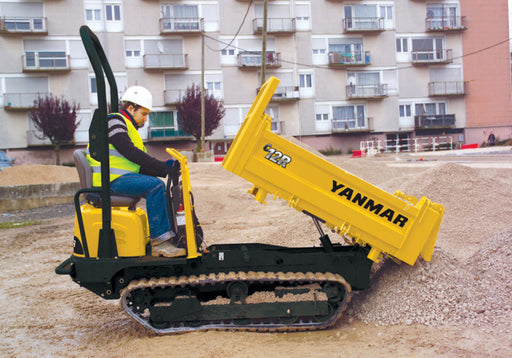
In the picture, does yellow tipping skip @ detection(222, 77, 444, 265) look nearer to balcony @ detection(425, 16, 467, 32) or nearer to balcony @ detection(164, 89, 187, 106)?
balcony @ detection(164, 89, 187, 106)

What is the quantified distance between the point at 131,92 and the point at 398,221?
119 inches

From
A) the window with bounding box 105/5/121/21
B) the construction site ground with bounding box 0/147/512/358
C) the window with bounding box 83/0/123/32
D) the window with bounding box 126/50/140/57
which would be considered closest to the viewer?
the construction site ground with bounding box 0/147/512/358

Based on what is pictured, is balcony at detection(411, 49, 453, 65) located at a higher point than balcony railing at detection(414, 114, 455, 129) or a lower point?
higher

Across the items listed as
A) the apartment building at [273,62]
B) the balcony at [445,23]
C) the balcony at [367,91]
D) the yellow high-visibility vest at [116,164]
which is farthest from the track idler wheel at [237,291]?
the balcony at [445,23]

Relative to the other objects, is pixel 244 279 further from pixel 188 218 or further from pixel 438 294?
pixel 438 294

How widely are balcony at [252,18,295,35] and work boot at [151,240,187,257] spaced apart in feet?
130

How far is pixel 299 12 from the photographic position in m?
43.5

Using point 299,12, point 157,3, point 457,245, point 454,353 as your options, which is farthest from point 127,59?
point 454,353

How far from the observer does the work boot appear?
16.2 feet

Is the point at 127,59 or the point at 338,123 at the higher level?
the point at 127,59

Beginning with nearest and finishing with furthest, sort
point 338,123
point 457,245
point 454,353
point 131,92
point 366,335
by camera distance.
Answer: point 454,353, point 366,335, point 131,92, point 457,245, point 338,123

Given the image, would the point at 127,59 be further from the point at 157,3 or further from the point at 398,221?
the point at 398,221

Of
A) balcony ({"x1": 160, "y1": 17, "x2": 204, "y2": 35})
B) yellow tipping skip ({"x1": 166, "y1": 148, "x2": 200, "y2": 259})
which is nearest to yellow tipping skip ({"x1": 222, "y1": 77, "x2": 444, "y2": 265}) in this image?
yellow tipping skip ({"x1": 166, "y1": 148, "x2": 200, "y2": 259})

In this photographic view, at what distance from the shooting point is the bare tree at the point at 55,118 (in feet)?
125
